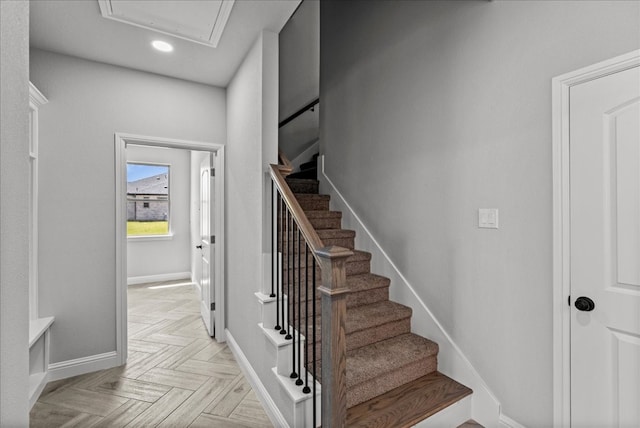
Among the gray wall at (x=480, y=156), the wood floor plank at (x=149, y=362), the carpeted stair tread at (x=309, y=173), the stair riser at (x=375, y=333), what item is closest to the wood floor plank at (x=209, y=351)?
the wood floor plank at (x=149, y=362)

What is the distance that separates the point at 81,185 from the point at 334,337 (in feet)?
8.47

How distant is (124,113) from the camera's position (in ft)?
9.25

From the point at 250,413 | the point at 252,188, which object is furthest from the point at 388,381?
the point at 252,188

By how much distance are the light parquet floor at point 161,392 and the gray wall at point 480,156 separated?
1548 mm

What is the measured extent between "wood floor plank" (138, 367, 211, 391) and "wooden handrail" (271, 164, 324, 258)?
1717mm

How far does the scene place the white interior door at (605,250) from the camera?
137cm

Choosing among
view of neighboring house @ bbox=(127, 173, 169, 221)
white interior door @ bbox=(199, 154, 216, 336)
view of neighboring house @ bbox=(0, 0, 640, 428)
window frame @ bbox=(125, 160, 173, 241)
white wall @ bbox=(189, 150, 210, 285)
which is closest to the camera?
view of neighboring house @ bbox=(0, 0, 640, 428)

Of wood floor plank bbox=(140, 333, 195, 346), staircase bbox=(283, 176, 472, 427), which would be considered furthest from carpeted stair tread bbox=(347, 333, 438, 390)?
wood floor plank bbox=(140, 333, 195, 346)

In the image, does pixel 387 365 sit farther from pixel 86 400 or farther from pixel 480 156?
pixel 86 400

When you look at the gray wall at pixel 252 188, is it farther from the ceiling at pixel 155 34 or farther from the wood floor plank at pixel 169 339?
the wood floor plank at pixel 169 339

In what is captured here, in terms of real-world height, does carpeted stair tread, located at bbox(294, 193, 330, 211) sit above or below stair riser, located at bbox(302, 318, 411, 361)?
above

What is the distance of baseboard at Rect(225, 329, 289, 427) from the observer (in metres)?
1.97

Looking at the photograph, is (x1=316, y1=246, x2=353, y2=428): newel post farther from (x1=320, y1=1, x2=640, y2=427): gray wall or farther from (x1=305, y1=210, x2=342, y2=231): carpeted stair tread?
(x1=305, y1=210, x2=342, y2=231): carpeted stair tread

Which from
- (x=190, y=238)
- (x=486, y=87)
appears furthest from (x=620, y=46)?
(x=190, y=238)
